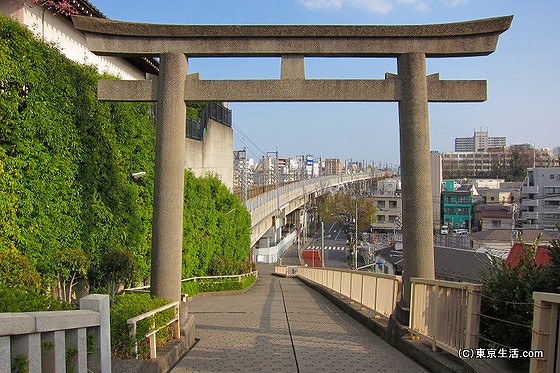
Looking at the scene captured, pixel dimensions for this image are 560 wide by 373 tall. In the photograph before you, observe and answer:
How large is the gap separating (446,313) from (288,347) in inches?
117

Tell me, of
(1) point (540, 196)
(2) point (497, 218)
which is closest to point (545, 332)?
(1) point (540, 196)

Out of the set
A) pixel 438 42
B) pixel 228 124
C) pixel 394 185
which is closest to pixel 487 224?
pixel 228 124

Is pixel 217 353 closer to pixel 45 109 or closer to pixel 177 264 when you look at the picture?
pixel 177 264

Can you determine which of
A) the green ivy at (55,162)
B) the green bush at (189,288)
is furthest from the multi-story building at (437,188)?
the green ivy at (55,162)

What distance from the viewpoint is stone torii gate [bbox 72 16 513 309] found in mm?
10125

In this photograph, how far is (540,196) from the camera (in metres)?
53.5

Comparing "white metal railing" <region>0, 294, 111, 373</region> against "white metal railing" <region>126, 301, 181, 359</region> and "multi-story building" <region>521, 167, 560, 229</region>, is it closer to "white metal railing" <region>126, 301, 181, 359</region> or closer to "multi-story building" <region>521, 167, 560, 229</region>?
"white metal railing" <region>126, 301, 181, 359</region>

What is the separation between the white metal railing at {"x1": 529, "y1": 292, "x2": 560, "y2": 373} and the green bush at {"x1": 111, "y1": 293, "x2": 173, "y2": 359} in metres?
4.38

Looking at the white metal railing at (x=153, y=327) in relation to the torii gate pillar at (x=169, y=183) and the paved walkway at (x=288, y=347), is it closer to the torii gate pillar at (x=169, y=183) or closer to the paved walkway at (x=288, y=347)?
the paved walkway at (x=288, y=347)

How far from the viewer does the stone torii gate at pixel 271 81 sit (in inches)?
399

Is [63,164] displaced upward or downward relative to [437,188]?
upward

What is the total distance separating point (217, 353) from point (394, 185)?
89.1 metres

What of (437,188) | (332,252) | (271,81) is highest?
(271,81)

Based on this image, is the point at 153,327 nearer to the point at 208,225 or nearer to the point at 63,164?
the point at 63,164
